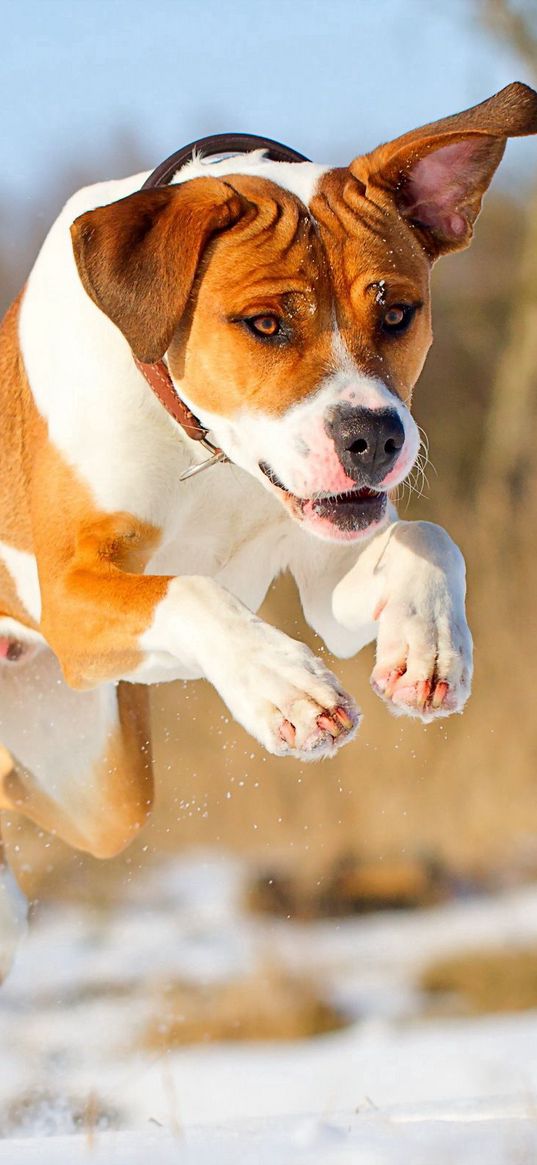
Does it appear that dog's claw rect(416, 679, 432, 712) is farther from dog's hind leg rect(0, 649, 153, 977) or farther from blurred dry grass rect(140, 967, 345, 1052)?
blurred dry grass rect(140, 967, 345, 1052)

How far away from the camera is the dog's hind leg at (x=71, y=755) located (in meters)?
5.42

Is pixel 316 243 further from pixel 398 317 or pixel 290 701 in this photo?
pixel 290 701

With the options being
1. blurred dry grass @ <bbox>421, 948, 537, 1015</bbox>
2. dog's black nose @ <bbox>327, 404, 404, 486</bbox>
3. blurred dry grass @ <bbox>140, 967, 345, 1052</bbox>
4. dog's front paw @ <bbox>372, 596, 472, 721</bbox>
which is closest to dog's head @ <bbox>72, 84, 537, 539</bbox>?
dog's black nose @ <bbox>327, 404, 404, 486</bbox>

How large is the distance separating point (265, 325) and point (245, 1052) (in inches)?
295

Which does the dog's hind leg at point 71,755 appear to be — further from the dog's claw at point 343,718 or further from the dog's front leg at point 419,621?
the dog's claw at point 343,718

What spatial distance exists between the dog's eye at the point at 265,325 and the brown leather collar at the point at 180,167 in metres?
0.28

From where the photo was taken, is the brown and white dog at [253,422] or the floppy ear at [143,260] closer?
the brown and white dog at [253,422]

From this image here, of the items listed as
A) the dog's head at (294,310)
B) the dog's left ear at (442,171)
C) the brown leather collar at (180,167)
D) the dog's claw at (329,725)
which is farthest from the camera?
the brown leather collar at (180,167)

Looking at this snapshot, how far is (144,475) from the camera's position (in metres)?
4.18

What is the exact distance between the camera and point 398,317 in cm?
389

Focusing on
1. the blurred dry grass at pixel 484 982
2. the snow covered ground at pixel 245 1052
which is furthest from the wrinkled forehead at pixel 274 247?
the blurred dry grass at pixel 484 982

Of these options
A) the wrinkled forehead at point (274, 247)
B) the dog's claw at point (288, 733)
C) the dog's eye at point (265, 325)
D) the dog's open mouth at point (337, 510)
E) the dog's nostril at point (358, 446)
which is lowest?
the dog's claw at point (288, 733)

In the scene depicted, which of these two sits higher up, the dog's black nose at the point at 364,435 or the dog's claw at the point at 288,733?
the dog's black nose at the point at 364,435

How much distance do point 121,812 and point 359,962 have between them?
22.2 ft
